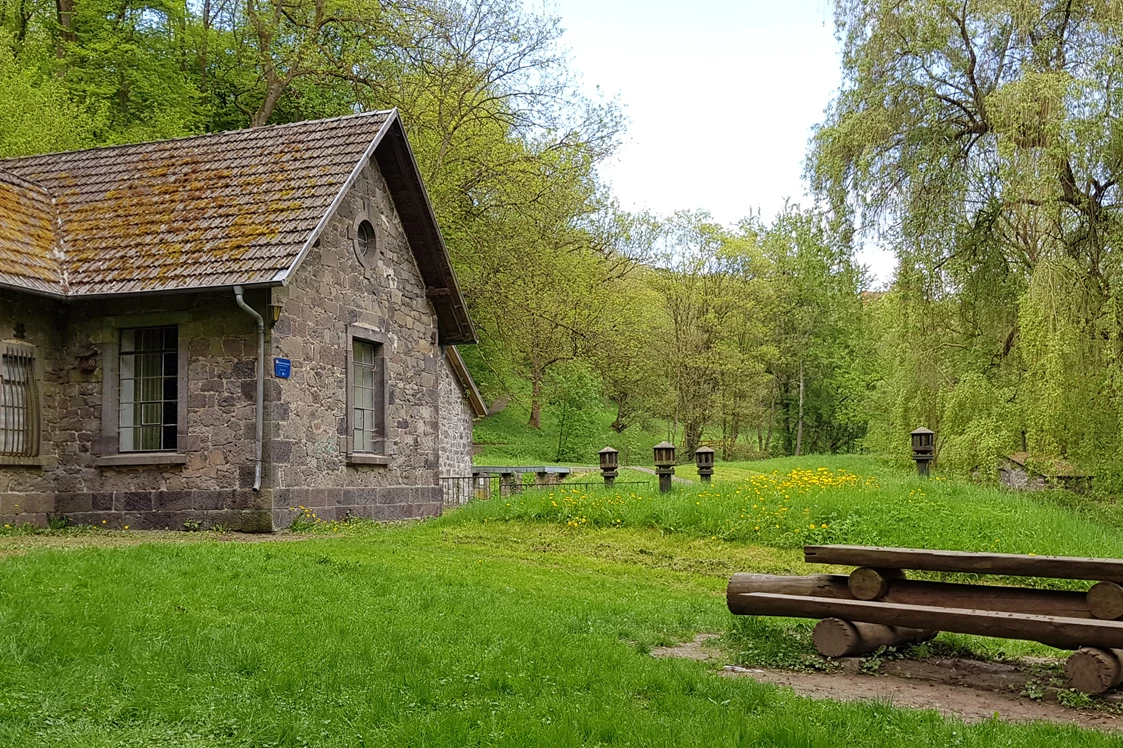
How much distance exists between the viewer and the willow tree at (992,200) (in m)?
16.8

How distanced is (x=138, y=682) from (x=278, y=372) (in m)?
9.55

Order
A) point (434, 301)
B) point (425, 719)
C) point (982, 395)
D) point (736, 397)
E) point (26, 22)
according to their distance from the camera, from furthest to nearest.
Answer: point (736, 397)
point (26, 22)
point (434, 301)
point (982, 395)
point (425, 719)

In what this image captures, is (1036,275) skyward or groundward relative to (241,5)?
groundward

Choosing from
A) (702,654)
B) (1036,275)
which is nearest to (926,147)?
(1036,275)

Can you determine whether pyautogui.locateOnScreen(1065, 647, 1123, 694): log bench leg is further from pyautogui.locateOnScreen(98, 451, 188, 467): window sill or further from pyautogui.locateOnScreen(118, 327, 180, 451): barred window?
pyautogui.locateOnScreen(118, 327, 180, 451): barred window

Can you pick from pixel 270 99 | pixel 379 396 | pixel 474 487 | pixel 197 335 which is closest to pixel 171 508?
pixel 197 335

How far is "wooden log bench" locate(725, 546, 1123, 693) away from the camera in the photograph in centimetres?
645

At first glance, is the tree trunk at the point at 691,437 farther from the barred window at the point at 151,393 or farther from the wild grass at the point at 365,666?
the wild grass at the point at 365,666

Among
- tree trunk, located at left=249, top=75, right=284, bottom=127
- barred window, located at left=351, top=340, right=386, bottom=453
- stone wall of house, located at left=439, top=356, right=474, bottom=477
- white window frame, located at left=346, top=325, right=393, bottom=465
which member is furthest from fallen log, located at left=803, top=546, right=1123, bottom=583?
tree trunk, located at left=249, top=75, right=284, bottom=127

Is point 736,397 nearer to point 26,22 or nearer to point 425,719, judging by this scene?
point 26,22

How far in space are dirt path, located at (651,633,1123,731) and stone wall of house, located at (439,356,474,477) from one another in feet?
53.3

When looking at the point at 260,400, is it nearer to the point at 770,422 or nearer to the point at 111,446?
the point at 111,446

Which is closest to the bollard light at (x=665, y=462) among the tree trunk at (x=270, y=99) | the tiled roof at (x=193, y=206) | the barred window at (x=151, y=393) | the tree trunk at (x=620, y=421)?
the tiled roof at (x=193, y=206)

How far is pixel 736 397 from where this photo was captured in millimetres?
45719
